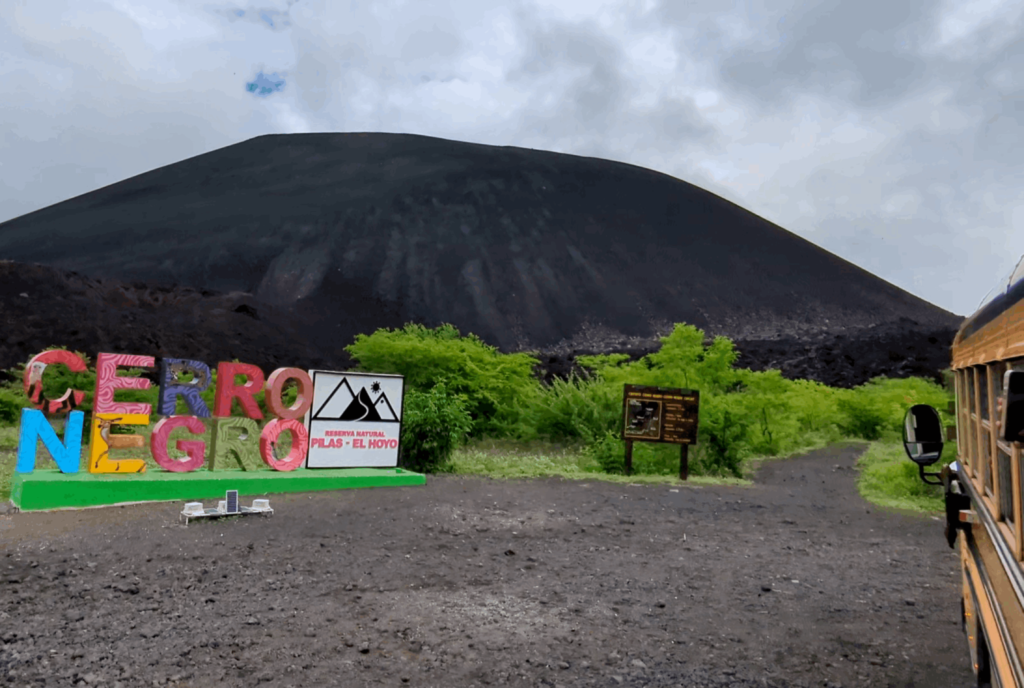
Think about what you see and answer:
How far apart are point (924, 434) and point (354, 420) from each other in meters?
8.91

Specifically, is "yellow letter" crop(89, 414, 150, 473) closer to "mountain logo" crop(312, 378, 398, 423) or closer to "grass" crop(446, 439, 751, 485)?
"mountain logo" crop(312, 378, 398, 423)

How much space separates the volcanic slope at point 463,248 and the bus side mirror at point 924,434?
37946 mm

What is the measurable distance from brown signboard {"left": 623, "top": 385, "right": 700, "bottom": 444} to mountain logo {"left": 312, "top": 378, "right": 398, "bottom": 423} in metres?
Answer: 3.84

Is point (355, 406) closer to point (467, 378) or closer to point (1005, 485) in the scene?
point (467, 378)

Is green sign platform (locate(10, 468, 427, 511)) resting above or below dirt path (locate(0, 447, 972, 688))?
above

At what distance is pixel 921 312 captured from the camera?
214 feet

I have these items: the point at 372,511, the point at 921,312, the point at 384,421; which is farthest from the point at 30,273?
the point at 921,312

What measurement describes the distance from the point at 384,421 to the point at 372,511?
2908mm

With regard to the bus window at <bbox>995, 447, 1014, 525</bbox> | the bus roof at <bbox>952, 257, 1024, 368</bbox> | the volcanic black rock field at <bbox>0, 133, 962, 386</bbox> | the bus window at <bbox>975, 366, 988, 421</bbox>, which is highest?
the volcanic black rock field at <bbox>0, 133, 962, 386</bbox>

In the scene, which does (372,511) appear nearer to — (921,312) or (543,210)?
(543,210)

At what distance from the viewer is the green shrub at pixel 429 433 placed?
11969mm

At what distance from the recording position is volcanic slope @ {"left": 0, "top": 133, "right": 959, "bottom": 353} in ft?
168

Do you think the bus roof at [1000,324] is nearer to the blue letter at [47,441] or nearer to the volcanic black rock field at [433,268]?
the blue letter at [47,441]

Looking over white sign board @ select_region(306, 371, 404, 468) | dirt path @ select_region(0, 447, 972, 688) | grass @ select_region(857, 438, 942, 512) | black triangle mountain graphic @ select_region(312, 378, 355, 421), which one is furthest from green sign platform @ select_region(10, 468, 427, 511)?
grass @ select_region(857, 438, 942, 512)
